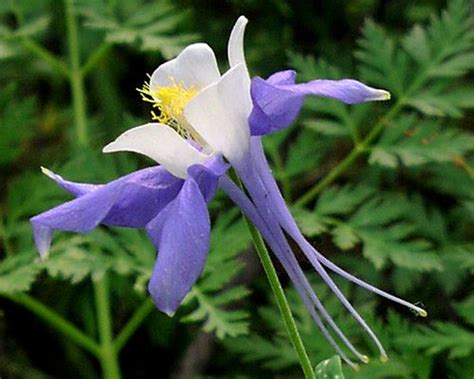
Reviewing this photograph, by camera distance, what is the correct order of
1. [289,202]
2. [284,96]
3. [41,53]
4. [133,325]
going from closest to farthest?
[284,96] → [133,325] → [289,202] → [41,53]

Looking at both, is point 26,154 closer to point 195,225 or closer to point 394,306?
point 394,306

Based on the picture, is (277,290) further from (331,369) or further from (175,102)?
(175,102)

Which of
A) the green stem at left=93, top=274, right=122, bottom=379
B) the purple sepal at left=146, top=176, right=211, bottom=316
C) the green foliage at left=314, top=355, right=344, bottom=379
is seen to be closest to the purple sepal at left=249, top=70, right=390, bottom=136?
the purple sepal at left=146, top=176, right=211, bottom=316

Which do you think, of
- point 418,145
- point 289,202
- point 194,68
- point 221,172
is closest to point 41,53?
point 289,202

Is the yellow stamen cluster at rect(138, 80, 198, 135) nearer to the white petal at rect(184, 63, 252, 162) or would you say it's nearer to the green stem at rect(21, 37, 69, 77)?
the white petal at rect(184, 63, 252, 162)

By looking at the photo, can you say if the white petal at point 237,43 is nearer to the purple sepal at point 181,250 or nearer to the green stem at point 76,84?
the purple sepal at point 181,250

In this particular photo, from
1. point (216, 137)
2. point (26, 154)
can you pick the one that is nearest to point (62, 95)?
point (26, 154)
